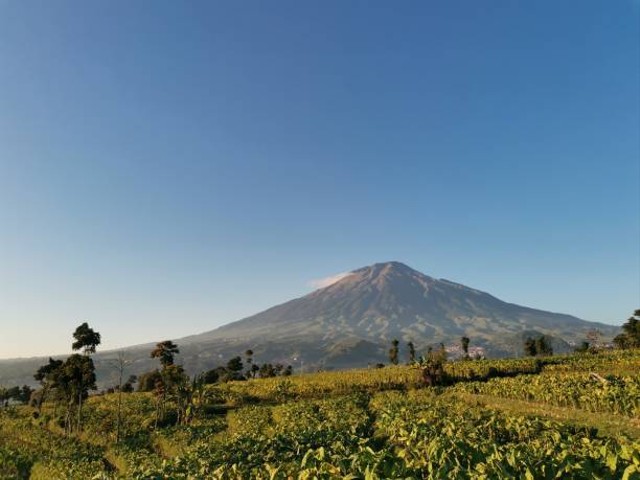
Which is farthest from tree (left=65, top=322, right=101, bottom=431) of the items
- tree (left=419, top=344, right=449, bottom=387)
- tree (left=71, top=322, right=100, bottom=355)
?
tree (left=419, top=344, right=449, bottom=387)

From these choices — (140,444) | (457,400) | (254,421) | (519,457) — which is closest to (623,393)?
(457,400)

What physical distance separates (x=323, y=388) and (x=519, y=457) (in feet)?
257

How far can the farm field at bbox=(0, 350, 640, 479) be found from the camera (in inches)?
323

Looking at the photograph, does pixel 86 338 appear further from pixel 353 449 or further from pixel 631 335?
pixel 631 335

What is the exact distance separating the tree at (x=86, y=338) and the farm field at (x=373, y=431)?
12166 mm

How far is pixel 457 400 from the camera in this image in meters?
53.6

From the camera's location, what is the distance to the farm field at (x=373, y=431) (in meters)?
8.21

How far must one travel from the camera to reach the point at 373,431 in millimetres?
38656

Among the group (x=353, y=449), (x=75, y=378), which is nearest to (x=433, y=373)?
(x=75, y=378)

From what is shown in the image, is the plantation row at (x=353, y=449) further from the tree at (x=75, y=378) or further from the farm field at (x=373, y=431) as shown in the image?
the tree at (x=75, y=378)

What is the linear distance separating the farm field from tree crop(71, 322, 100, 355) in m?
12.2

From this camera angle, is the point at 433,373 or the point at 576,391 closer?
the point at 576,391

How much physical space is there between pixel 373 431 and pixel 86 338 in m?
58.7

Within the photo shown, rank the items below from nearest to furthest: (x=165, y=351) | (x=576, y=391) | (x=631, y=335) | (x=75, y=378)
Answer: (x=576, y=391), (x=75, y=378), (x=165, y=351), (x=631, y=335)
